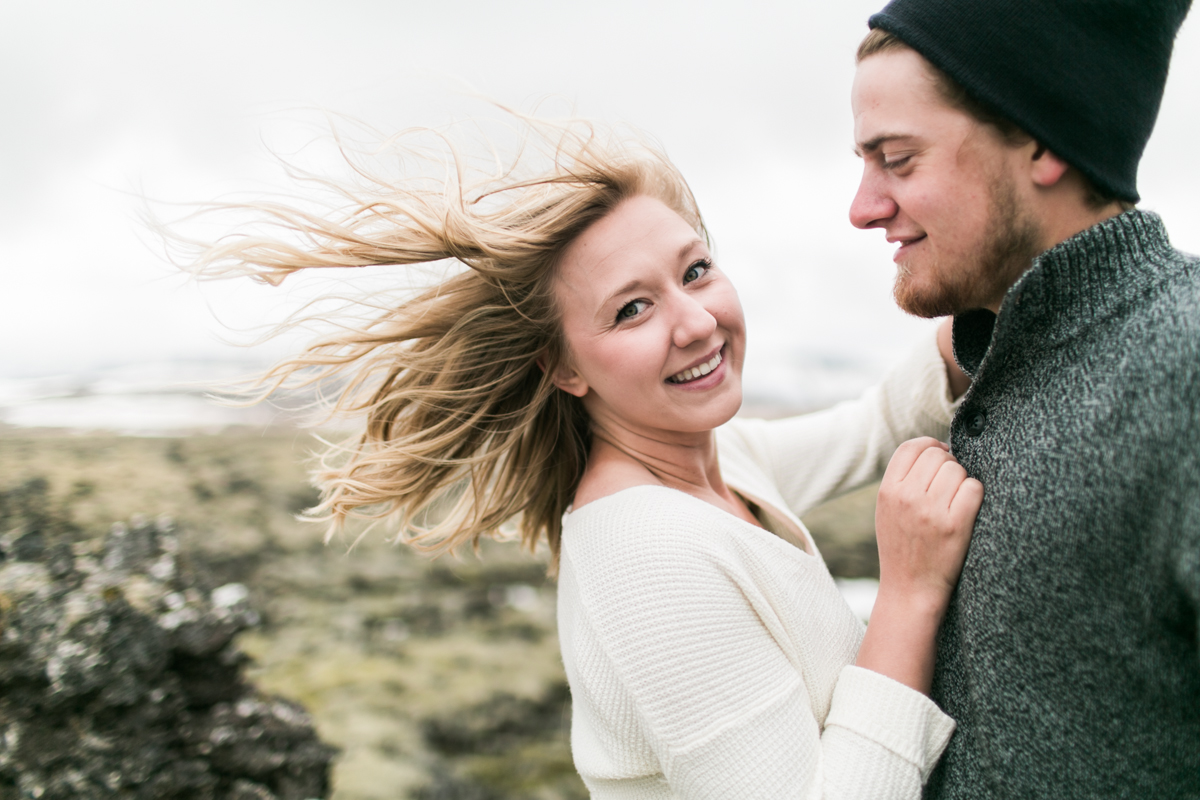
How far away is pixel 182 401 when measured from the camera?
521 centimetres

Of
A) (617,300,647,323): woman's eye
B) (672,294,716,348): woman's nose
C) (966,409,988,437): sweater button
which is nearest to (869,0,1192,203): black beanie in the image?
(966,409,988,437): sweater button

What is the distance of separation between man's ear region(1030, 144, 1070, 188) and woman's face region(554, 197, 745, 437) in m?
0.75

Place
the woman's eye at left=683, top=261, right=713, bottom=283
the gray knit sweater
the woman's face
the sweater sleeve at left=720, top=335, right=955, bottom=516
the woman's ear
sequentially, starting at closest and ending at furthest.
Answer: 1. the gray knit sweater
2. the woman's face
3. the woman's eye at left=683, top=261, right=713, bottom=283
4. the woman's ear
5. the sweater sleeve at left=720, top=335, right=955, bottom=516

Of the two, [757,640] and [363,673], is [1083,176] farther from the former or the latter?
[363,673]

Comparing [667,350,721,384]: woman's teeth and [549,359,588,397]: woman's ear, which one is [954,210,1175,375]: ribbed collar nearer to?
[667,350,721,384]: woman's teeth

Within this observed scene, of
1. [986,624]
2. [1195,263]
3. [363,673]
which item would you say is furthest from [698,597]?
[363,673]

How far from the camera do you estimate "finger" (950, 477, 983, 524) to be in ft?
4.80

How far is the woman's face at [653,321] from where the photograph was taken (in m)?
1.88

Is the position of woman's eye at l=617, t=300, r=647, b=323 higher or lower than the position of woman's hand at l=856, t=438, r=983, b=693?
higher

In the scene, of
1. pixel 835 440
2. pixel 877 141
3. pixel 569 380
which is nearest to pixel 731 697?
pixel 569 380

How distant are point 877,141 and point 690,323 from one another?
583 mm

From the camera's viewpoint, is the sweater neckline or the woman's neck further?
the woman's neck

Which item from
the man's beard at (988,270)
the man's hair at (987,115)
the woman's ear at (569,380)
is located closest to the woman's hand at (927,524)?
the man's beard at (988,270)

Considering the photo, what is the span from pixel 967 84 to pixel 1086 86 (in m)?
0.21
